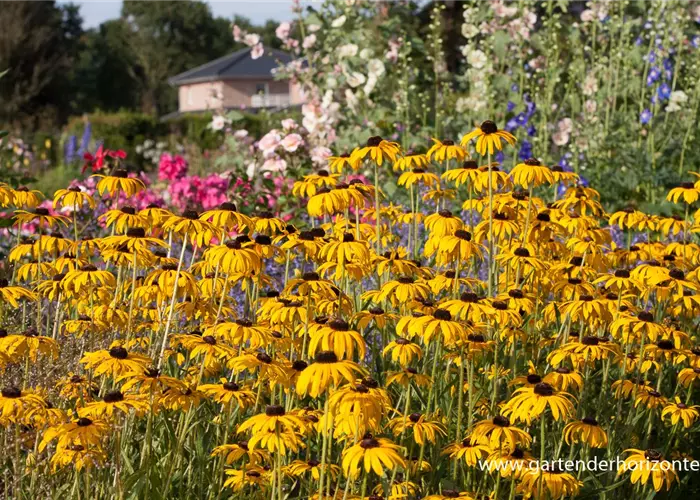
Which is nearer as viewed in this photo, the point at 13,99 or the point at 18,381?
the point at 18,381

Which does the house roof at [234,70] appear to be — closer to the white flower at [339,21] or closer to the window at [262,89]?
the window at [262,89]

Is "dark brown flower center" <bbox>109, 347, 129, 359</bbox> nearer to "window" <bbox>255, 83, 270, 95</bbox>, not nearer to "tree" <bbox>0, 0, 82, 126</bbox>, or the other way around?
"window" <bbox>255, 83, 270, 95</bbox>

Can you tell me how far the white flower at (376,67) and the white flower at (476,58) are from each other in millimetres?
892

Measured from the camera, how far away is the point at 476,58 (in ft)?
27.0

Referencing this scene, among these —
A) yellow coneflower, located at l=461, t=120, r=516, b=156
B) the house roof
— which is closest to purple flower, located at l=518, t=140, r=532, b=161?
yellow coneflower, located at l=461, t=120, r=516, b=156

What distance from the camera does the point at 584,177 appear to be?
7.59m

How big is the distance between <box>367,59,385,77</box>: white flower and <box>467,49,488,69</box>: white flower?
89 cm

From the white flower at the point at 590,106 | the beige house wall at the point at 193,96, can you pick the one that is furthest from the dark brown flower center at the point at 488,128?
the beige house wall at the point at 193,96

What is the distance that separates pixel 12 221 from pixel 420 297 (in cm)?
226

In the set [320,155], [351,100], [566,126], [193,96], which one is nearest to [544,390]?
[320,155]

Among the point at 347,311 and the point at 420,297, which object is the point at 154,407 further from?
the point at 420,297

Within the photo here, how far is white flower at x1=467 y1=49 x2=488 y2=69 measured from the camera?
8.21 meters

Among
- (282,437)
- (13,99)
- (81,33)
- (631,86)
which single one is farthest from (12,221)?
(81,33)

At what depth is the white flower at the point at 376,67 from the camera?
7.89 meters
